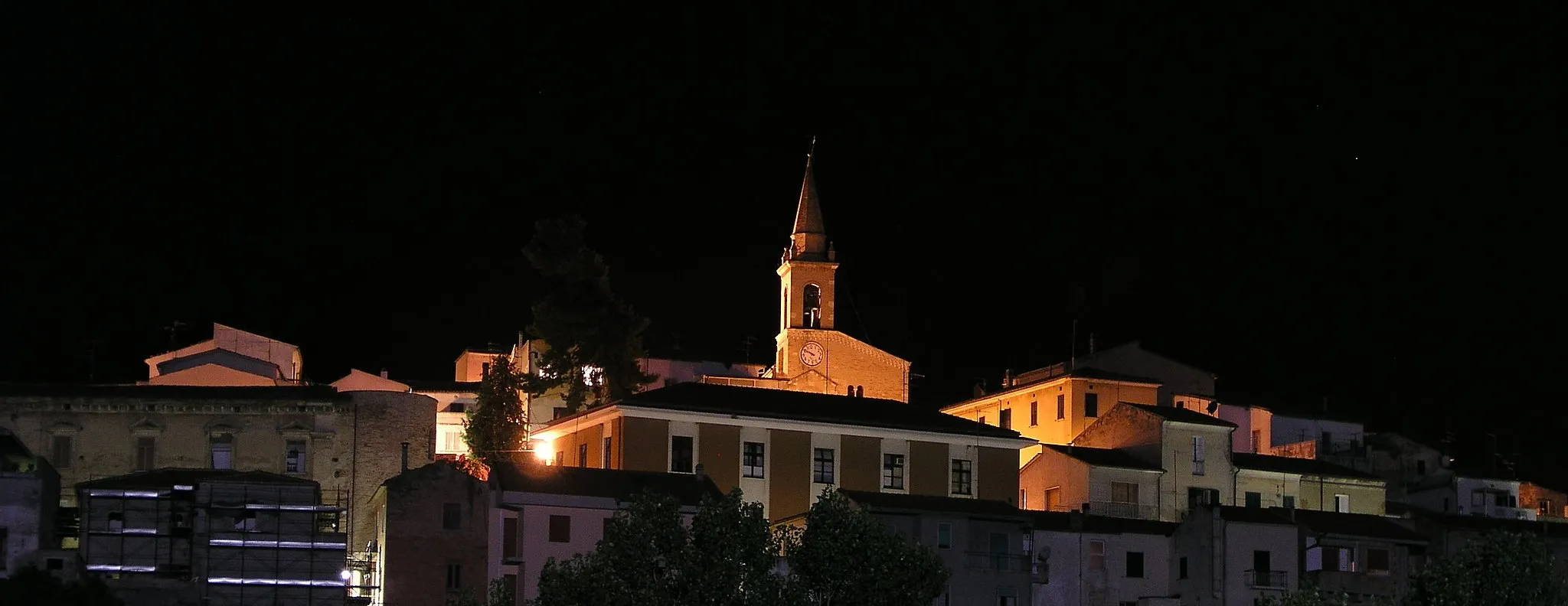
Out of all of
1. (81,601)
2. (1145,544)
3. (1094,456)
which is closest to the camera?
(81,601)

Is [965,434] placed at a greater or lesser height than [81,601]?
greater

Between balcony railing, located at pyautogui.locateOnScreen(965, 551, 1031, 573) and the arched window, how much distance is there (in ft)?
101

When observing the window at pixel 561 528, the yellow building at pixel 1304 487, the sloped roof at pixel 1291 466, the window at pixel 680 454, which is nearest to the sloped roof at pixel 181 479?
the window at pixel 561 528

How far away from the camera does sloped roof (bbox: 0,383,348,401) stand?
70375 mm

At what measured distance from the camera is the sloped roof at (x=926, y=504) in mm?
63031

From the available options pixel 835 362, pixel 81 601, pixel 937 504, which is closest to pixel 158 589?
pixel 81 601

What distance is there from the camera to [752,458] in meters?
67.0

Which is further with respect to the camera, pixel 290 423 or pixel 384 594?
pixel 290 423

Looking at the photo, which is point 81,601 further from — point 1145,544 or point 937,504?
point 1145,544

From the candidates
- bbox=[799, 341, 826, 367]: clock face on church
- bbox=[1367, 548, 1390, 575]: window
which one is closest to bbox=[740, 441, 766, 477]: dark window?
bbox=[1367, 548, 1390, 575]: window

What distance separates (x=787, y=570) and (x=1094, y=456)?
15.9 meters

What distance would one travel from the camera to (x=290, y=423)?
70.4 metres

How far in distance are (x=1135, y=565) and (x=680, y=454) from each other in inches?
536

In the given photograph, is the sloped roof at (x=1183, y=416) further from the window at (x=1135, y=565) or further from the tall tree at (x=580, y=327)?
the tall tree at (x=580, y=327)
